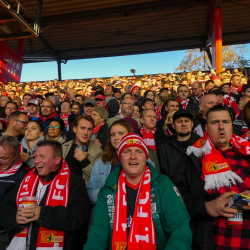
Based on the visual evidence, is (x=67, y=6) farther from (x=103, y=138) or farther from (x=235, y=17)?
(x=103, y=138)

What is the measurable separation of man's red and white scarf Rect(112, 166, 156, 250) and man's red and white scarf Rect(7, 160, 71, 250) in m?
0.73

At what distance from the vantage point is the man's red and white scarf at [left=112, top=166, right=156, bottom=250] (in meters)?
1.83

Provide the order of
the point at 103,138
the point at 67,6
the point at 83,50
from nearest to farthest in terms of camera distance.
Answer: the point at 103,138 → the point at 67,6 → the point at 83,50

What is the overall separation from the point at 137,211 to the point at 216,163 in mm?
826

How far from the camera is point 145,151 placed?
217 cm

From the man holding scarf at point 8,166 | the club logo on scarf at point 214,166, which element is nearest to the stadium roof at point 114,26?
the man holding scarf at point 8,166

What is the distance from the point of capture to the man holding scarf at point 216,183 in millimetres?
1903

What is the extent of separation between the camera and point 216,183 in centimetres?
204

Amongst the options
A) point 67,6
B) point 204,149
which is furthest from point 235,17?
point 204,149

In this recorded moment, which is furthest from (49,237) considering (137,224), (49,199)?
(137,224)

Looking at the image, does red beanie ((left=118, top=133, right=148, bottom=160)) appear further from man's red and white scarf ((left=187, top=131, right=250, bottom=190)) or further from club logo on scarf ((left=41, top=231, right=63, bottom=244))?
club logo on scarf ((left=41, top=231, right=63, bottom=244))

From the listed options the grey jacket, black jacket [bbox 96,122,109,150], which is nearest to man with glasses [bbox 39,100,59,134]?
black jacket [bbox 96,122,109,150]

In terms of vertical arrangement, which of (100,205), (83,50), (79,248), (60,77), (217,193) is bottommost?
(79,248)

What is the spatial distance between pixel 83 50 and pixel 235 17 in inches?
515
